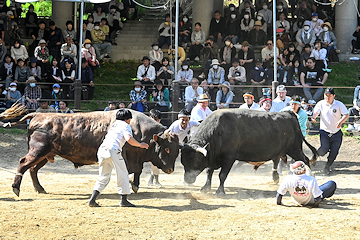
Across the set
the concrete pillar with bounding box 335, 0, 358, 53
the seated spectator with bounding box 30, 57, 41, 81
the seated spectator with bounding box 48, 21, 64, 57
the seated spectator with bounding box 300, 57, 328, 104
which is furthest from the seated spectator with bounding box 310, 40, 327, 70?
the seated spectator with bounding box 30, 57, 41, 81

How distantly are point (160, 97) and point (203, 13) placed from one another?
6957 millimetres

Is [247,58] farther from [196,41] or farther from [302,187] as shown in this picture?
[302,187]

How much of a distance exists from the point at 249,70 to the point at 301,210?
1137 centimetres

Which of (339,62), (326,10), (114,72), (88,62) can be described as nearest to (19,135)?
(88,62)

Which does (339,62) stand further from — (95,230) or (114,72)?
(95,230)

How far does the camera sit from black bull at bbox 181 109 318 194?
11016 millimetres

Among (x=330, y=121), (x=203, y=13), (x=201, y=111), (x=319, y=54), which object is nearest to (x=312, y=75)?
(x=319, y=54)

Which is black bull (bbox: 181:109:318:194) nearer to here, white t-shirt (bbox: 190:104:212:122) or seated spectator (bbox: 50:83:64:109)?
white t-shirt (bbox: 190:104:212:122)

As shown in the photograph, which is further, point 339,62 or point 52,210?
point 339,62

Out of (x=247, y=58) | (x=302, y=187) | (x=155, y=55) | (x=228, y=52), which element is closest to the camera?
(x=302, y=187)

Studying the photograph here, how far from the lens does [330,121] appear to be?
1355 centimetres

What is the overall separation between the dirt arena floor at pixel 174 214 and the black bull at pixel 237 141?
60 cm

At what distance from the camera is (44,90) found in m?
18.7

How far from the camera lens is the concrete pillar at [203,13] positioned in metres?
23.5
